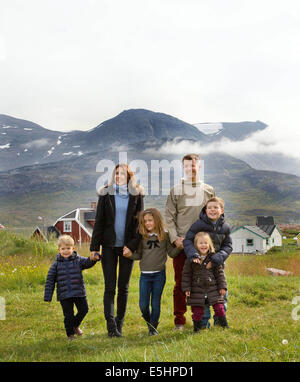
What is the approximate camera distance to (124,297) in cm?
516

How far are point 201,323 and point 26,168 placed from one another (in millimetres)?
171641

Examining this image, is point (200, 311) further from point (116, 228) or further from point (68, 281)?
point (68, 281)

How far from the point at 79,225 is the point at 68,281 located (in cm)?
2710

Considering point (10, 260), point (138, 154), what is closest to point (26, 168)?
point (138, 154)

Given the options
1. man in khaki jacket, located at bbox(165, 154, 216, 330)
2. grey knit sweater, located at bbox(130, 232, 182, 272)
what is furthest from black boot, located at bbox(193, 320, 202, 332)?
grey knit sweater, located at bbox(130, 232, 182, 272)

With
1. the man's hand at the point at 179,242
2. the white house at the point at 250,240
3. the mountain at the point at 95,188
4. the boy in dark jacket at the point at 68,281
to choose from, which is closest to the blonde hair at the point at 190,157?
the man's hand at the point at 179,242

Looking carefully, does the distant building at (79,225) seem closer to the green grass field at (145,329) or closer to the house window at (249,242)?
the house window at (249,242)

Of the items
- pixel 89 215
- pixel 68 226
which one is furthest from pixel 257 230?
pixel 68 226

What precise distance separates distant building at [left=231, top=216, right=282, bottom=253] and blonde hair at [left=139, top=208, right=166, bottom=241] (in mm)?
7470

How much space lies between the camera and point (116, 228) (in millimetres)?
5047

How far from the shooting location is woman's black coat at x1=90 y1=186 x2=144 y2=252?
5016 millimetres

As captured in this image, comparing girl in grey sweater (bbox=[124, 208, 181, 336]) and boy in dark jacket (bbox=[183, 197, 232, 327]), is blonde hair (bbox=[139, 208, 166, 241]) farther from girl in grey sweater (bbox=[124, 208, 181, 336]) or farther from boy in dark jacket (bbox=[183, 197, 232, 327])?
boy in dark jacket (bbox=[183, 197, 232, 327])

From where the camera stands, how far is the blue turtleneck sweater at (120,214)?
504 cm
